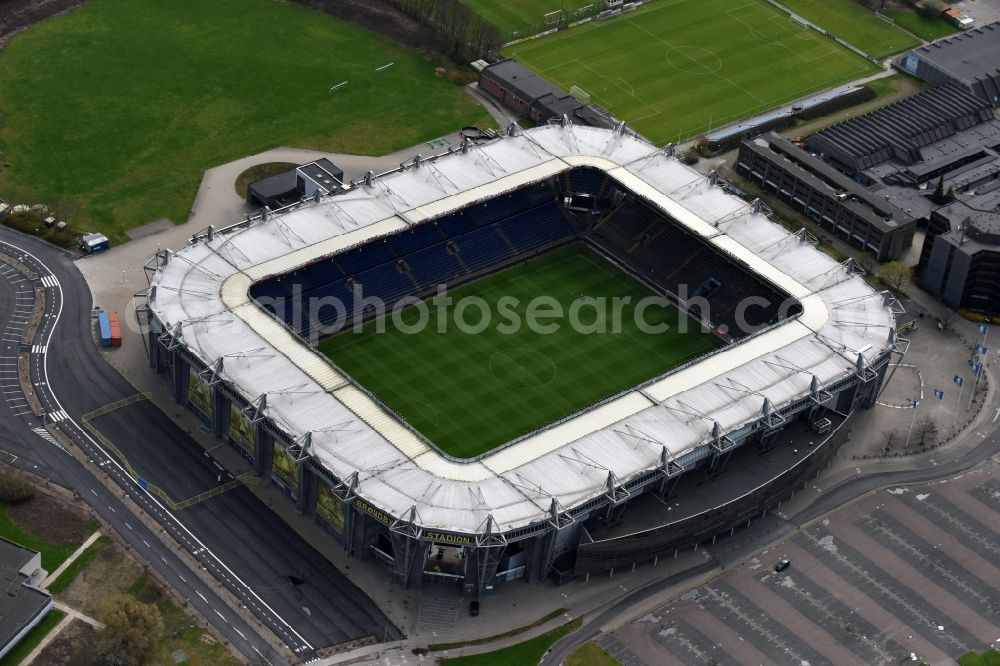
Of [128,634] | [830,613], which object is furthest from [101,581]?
[830,613]

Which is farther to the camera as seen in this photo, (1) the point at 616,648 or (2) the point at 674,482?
(2) the point at 674,482

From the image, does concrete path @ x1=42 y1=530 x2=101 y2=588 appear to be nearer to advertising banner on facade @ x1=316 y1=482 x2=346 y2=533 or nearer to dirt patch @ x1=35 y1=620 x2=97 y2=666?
dirt patch @ x1=35 y1=620 x2=97 y2=666

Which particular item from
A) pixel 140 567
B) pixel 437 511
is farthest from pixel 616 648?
pixel 140 567

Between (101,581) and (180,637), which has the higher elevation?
(101,581)

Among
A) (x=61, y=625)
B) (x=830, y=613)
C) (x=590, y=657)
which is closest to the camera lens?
(x=61, y=625)

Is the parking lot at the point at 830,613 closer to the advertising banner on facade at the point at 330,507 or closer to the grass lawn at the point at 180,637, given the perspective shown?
the advertising banner on facade at the point at 330,507

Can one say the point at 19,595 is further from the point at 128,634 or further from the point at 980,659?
the point at 980,659

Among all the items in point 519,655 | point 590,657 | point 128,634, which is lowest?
point 519,655

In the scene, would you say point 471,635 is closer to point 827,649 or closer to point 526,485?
point 526,485
